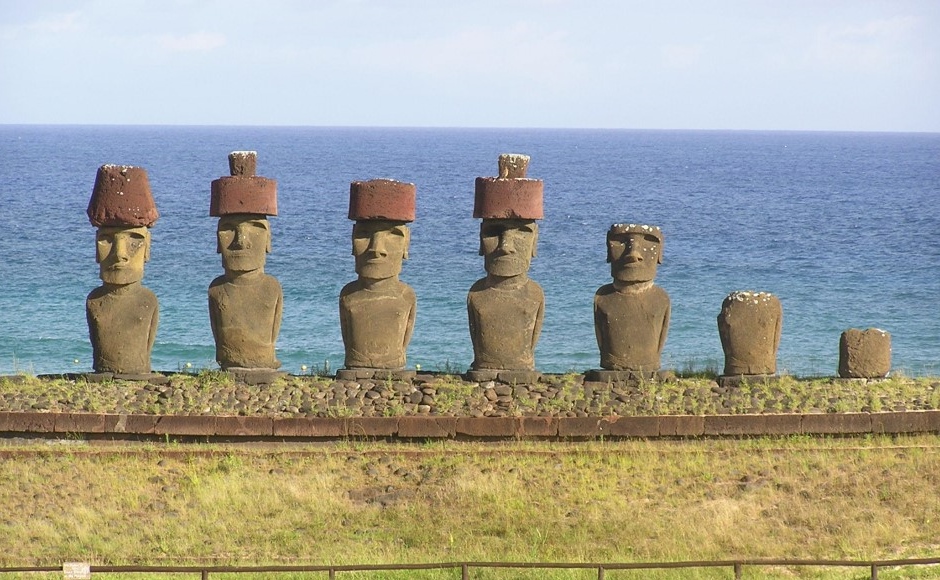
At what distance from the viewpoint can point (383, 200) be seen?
14.6 meters

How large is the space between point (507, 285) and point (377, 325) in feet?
4.21

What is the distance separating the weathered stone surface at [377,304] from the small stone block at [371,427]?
1.17 m

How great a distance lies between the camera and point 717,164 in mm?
100500

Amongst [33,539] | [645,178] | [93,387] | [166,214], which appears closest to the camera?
[33,539]

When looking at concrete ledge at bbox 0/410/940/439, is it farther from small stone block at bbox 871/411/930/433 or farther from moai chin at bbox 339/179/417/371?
moai chin at bbox 339/179/417/371

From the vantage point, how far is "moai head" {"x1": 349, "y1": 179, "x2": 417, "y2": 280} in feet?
47.9

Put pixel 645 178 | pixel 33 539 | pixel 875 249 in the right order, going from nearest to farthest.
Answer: pixel 33 539 < pixel 875 249 < pixel 645 178

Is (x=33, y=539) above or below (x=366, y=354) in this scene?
below

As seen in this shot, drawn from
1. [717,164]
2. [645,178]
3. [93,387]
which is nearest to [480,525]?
[93,387]

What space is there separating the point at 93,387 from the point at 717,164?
8857cm

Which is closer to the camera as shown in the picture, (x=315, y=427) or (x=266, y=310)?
(x=315, y=427)

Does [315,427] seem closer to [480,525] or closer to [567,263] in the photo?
[480,525]

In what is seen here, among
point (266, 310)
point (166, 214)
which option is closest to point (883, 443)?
point (266, 310)

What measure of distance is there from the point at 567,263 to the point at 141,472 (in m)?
26.3
